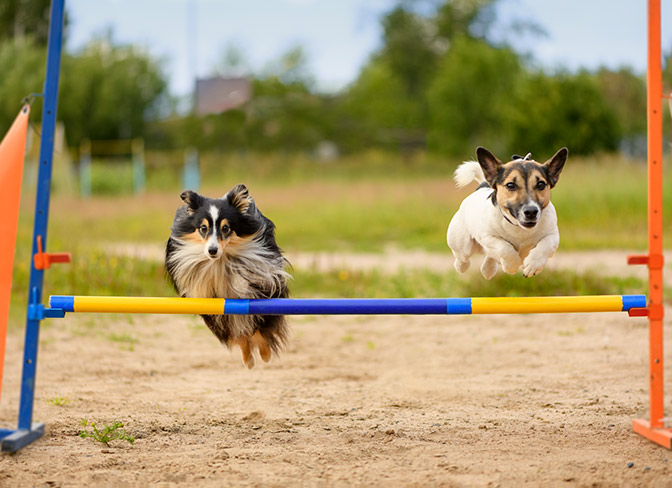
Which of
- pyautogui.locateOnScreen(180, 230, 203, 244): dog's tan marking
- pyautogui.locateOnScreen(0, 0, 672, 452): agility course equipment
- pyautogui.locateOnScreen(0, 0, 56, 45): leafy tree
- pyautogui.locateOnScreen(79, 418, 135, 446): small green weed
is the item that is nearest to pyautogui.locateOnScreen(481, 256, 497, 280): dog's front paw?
pyautogui.locateOnScreen(0, 0, 672, 452): agility course equipment

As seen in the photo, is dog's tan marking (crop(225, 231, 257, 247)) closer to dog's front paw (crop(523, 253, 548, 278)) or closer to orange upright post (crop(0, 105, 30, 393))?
orange upright post (crop(0, 105, 30, 393))

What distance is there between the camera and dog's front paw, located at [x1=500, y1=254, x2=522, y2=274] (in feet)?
12.7

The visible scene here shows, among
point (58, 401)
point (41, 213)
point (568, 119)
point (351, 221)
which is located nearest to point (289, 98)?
point (351, 221)

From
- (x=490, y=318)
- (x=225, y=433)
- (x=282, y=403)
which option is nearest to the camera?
(x=225, y=433)

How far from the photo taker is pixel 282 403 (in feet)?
16.4

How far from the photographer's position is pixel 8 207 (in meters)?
4.04

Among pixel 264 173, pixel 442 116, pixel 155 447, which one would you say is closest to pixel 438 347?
pixel 155 447

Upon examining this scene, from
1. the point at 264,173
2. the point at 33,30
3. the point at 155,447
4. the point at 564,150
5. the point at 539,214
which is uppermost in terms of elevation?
the point at 33,30

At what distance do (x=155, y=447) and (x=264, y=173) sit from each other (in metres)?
14.4

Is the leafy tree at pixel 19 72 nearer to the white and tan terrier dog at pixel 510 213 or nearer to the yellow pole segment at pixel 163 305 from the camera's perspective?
the yellow pole segment at pixel 163 305

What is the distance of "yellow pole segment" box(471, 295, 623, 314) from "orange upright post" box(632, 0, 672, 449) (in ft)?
1.10

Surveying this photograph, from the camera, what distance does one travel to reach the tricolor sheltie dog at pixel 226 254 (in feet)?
12.9

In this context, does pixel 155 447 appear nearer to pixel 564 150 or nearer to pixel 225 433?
pixel 225 433

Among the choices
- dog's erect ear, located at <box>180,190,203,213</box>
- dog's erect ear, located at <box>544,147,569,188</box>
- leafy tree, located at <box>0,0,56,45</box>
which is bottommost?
dog's erect ear, located at <box>180,190,203,213</box>
